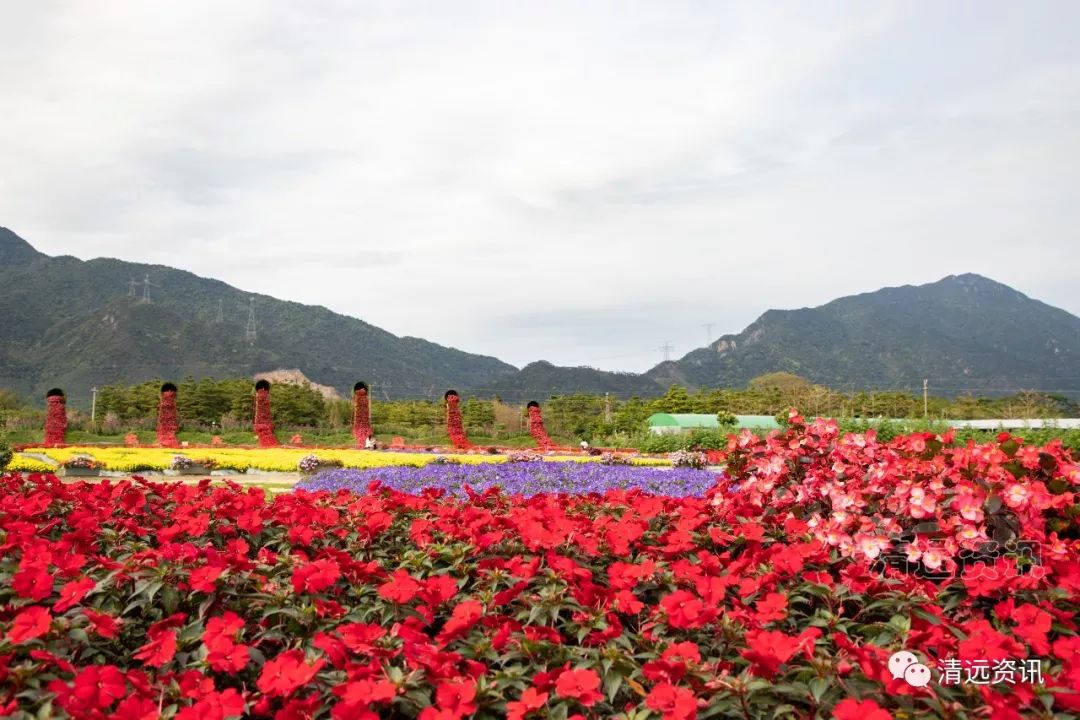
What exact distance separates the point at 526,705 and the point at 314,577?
811mm

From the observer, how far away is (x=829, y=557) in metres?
2.70

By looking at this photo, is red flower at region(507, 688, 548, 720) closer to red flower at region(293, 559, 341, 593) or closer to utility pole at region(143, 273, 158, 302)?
red flower at region(293, 559, 341, 593)

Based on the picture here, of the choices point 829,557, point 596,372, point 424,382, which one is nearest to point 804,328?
point 596,372

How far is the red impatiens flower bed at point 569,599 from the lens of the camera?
1640 millimetres

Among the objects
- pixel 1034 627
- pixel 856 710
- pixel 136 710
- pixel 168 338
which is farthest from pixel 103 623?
pixel 168 338

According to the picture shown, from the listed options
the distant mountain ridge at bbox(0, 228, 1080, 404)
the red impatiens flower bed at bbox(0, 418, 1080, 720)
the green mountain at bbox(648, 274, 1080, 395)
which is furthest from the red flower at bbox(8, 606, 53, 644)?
the green mountain at bbox(648, 274, 1080, 395)

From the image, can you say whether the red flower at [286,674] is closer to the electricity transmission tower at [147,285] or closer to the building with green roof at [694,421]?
the building with green roof at [694,421]

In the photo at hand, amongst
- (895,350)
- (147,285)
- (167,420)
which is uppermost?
(147,285)

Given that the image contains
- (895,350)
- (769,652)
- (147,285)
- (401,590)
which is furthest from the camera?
(895,350)

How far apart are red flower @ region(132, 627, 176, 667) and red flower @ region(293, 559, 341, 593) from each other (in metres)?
0.33

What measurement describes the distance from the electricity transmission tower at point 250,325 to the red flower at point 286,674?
5505 centimetres

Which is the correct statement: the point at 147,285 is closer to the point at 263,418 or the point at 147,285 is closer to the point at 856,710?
the point at 263,418

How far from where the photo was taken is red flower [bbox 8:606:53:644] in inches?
69.6

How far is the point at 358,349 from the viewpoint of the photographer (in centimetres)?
5869
